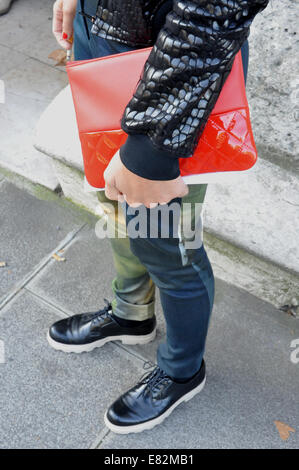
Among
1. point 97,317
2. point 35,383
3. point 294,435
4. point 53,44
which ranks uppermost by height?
point 53,44

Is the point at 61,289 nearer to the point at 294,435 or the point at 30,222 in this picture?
the point at 30,222

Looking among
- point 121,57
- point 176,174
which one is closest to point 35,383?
point 176,174

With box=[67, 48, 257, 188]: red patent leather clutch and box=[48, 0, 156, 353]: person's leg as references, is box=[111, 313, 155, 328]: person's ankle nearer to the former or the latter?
box=[48, 0, 156, 353]: person's leg

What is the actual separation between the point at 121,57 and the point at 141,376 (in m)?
1.35

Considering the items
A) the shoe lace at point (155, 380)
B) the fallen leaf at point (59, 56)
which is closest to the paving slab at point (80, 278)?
the shoe lace at point (155, 380)

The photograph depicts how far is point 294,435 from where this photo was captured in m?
1.92

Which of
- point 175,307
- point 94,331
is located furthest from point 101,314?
point 175,307

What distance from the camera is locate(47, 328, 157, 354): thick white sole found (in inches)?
83.4

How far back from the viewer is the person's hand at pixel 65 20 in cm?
151

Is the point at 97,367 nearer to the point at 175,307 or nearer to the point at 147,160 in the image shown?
the point at 175,307

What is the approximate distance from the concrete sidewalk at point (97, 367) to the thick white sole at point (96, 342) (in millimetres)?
28

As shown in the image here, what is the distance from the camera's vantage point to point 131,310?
6.71ft

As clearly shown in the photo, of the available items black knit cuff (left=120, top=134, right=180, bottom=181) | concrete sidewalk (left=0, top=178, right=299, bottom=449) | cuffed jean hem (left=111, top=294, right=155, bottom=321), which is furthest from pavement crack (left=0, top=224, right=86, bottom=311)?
black knit cuff (left=120, top=134, right=180, bottom=181)

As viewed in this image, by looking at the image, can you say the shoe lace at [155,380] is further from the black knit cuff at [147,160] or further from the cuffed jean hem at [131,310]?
the black knit cuff at [147,160]
